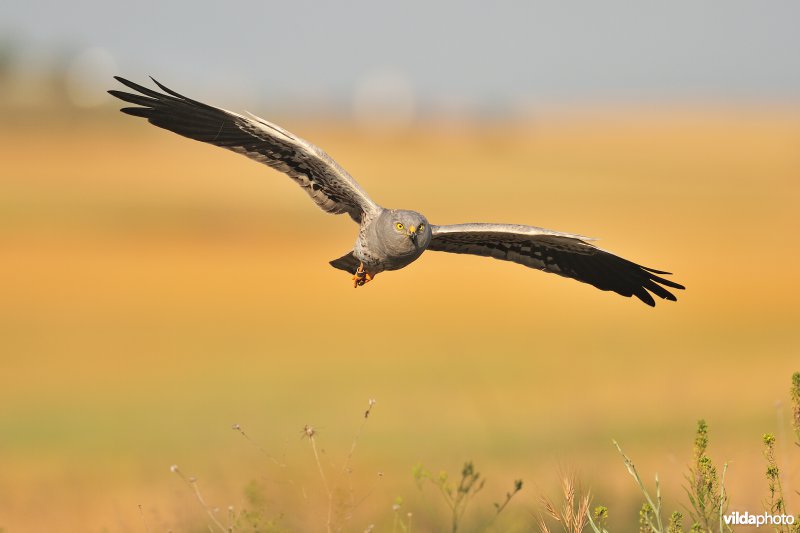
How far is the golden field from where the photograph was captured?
1083cm

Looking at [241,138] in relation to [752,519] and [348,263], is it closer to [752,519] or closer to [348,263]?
[348,263]

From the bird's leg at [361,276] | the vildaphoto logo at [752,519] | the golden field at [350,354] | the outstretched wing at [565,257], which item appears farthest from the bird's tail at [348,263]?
the vildaphoto logo at [752,519]

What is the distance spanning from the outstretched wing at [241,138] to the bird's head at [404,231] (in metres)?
0.31

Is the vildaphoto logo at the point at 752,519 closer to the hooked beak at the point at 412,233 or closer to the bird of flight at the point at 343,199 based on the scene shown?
the bird of flight at the point at 343,199

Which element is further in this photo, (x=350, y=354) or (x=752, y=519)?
(x=350, y=354)

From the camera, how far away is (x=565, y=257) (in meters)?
8.84

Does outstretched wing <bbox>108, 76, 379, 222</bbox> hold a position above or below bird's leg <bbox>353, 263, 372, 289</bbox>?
above

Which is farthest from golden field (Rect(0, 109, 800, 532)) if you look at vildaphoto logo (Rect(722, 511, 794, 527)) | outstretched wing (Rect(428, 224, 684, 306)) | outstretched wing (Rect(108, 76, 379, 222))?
outstretched wing (Rect(108, 76, 379, 222))

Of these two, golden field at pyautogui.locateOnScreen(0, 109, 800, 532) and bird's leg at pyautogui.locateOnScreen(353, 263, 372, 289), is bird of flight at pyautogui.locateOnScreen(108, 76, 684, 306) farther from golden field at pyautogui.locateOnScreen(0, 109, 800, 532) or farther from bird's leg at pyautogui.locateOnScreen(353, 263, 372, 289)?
golden field at pyautogui.locateOnScreen(0, 109, 800, 532)

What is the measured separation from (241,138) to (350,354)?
1323 cm

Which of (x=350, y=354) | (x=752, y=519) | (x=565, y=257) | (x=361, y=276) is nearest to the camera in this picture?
(x=752, y=519)

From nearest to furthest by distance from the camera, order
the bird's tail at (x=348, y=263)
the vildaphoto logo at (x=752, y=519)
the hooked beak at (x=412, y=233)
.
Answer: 1. the vildaphoto logo at (x=752, y=519)
2. the hooked beak at (x=412, y=233)
3. the bird's tail at (x=348, y=263)

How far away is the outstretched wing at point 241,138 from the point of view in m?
7.66

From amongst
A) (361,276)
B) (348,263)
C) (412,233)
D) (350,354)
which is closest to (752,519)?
(412,233)
